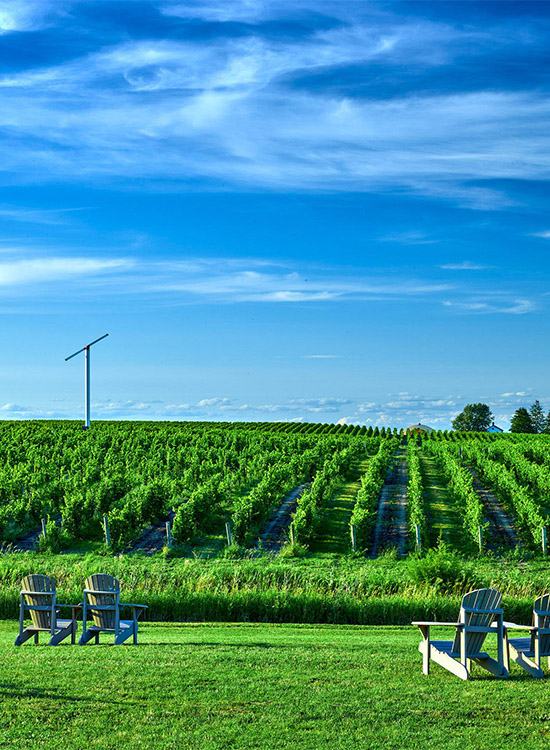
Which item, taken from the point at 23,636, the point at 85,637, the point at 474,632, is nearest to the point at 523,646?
the point at 474,632

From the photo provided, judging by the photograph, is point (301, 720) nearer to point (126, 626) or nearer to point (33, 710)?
point (33, 710)

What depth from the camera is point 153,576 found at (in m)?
23.0

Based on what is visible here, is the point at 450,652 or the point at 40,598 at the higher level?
the point at 40,598

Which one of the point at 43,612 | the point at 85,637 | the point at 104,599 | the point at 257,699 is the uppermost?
the point at 104,599

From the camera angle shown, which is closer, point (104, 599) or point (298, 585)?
point (104, 599)

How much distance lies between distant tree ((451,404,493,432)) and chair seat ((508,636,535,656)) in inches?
5242

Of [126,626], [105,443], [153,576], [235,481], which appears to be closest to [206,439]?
[105,443]

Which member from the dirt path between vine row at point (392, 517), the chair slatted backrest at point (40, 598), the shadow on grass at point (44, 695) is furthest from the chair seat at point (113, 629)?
the dirt path between vine row at point (392, 517)

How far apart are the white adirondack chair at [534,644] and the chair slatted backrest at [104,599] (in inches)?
271

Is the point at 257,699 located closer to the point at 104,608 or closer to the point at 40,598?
the point at 104,608

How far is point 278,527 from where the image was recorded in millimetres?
30719

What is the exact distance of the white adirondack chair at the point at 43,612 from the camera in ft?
44.7

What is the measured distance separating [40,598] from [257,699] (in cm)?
608

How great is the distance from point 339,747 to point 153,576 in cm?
1571
